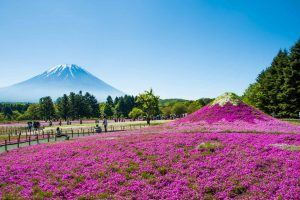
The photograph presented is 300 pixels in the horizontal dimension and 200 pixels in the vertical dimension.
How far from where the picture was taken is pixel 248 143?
851 inches

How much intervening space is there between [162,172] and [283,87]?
2278 inches

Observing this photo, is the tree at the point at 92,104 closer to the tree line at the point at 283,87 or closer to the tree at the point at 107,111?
the tree at the point at 107,111

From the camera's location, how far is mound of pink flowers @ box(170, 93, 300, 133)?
3659cm


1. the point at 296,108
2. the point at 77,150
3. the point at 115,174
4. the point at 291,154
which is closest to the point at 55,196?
the point at 115,174

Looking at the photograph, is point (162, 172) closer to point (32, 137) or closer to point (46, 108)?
point (32, 137)

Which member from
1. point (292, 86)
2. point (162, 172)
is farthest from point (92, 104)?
point (162, 172)

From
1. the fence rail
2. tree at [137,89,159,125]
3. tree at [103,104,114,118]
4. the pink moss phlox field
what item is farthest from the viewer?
tree at [103,104,114,118]

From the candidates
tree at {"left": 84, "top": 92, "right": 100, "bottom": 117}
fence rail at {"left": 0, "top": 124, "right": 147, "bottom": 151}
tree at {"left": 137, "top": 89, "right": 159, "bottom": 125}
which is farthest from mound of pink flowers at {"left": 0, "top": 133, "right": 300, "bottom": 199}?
tree at {"left": 84, "top": 92, "right": 100, "bottom": 117}

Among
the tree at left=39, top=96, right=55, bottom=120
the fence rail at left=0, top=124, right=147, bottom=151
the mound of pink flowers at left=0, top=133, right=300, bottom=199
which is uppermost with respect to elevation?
the tree at left=39, top=96, right=55, bottom=120

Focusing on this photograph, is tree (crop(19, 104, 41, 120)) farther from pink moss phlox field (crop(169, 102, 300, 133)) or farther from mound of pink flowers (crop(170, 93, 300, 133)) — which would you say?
pink moss phlox field (crop(169, 102, 300, 133))

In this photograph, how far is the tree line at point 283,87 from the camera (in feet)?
205

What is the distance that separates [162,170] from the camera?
54.6 feet

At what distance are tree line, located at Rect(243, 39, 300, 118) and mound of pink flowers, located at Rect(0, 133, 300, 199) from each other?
45.3 metres

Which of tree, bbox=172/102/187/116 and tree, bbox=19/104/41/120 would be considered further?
tree, bbox=19/104/41/120
